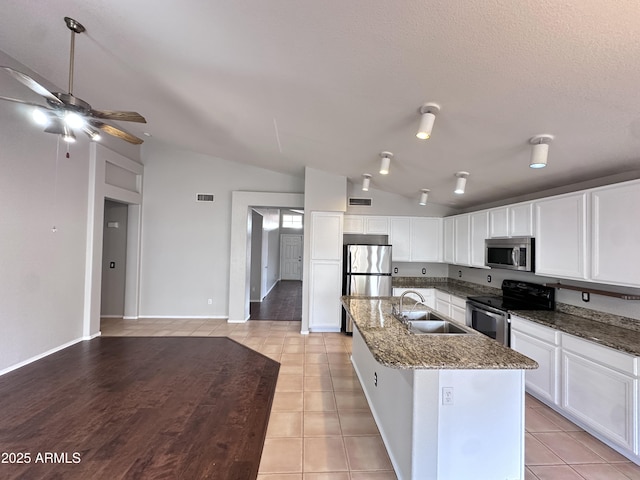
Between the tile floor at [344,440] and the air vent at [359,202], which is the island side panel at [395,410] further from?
the air vent at [359,202]

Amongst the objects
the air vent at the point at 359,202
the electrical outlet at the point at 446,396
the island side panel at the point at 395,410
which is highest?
the air vent at the point at 359,202

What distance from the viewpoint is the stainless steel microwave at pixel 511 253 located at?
325 cm

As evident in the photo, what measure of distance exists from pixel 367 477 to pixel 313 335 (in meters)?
3.11

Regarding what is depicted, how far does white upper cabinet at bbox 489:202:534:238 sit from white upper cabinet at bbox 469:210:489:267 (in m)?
0.14

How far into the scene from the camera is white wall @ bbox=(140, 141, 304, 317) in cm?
580

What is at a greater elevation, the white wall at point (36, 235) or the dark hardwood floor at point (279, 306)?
the white wall at point (36, 235)

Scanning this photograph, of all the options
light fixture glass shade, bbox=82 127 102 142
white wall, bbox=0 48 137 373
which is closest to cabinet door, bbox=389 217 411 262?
light fixture glass shade, bbox=82 127 102 142

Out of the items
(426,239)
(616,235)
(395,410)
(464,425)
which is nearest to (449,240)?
(426,239)

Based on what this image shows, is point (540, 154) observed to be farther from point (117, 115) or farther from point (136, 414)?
point (136, 414)

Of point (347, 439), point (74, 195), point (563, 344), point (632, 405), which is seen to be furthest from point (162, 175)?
point (632, 405)

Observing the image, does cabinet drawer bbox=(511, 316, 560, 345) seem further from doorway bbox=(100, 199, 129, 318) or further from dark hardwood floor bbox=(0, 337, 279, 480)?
doorway bbox=(100, 199, 129, 318)

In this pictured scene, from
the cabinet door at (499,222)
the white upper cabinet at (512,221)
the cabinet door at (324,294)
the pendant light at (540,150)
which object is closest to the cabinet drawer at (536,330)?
the white upper cabinet at (512,221)

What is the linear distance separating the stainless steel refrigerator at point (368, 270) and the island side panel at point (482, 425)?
11.0 ft

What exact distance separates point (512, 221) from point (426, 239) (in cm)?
195
